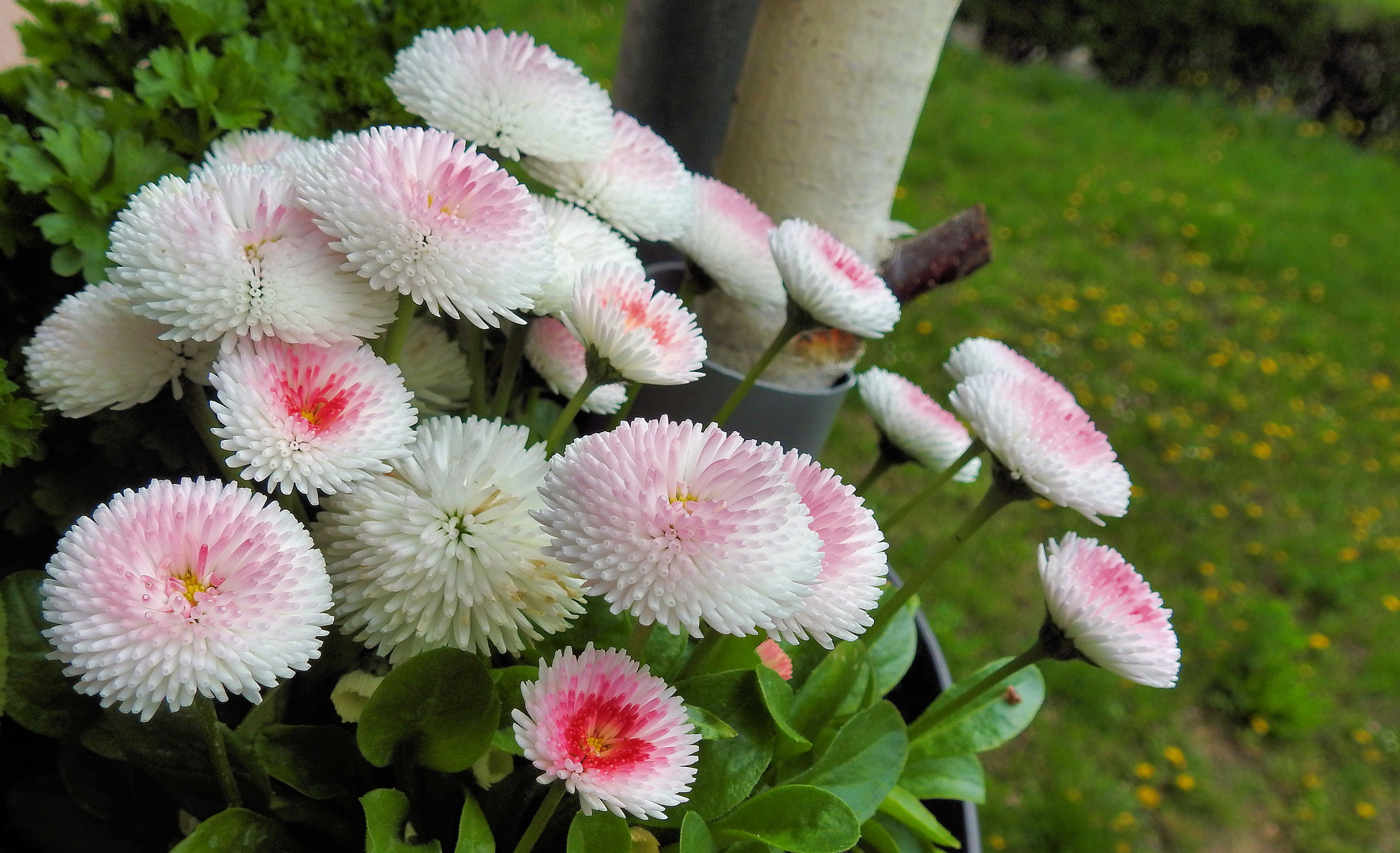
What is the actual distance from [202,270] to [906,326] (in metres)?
2.21

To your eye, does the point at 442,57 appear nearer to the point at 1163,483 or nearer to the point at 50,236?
the point at 50,236

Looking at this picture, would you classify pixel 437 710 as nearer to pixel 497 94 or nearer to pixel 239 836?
pixel 239 836

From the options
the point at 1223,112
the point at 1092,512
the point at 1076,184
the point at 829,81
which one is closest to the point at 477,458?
the point at 1092,512

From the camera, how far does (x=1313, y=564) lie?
7.22 ft

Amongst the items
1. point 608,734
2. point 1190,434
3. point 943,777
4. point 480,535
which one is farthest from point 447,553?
point 1190,434

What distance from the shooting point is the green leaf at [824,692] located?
692 millimetres

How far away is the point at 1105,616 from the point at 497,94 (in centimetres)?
48

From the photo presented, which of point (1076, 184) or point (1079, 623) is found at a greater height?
point (1079, 623)

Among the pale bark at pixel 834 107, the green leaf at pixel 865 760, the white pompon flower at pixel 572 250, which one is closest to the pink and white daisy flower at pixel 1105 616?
the green leaf at pixel 865 760

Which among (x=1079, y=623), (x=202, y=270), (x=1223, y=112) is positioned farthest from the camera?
(x=1223, y=112)

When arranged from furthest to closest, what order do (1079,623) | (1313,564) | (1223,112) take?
(1223,112) → (1313,564) → (1079,623)

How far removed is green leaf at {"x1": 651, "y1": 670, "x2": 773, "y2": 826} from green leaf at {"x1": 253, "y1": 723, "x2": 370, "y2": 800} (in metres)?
0.20

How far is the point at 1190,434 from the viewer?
2.46 meters

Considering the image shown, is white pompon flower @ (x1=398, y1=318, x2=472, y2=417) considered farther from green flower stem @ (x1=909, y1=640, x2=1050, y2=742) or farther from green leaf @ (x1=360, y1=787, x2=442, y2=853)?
green flower stem @ (x1=909, y1=640, x2=1050, y2=742)
